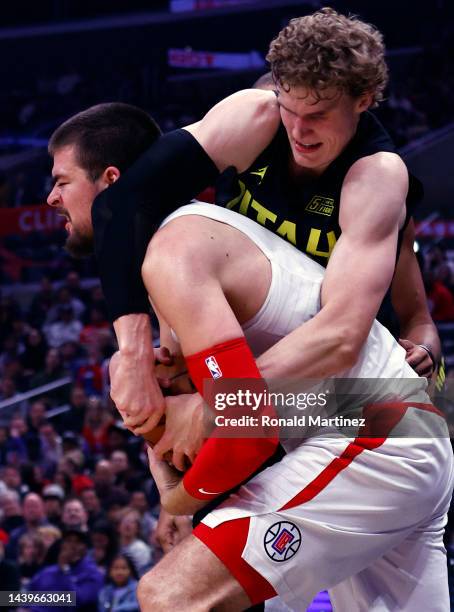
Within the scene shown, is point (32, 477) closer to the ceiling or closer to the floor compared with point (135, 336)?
closer to the floor

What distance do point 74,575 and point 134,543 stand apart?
0.45m

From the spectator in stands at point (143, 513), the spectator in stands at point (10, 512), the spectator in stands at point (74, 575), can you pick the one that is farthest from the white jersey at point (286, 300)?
the spectator in stands at point (10, 512)

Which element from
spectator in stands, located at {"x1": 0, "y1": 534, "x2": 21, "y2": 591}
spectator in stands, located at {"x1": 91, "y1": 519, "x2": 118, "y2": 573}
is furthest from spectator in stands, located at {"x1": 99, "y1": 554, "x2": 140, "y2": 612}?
spectator in stands, located at {"x1": 0, "y1": 534, "x2": 21, "y2": 591}

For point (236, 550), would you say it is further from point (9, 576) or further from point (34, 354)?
point (34, 354)

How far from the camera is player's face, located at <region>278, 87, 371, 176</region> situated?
8.52 ft

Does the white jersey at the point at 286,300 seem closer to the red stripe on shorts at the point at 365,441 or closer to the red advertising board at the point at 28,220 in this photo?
the red stripe on shorts at the point at 365,441

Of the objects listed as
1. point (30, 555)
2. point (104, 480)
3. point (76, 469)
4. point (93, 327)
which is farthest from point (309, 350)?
point (93, 327)

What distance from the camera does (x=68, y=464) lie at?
27.5 ft

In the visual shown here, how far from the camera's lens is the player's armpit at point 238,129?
271cm

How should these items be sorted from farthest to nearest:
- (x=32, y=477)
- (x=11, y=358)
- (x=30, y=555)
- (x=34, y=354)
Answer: (x=11, y=358) → (x=34, y=354) → (x=32, y=477) → (x=30, y=555)

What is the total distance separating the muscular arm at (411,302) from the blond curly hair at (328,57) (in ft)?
2.19

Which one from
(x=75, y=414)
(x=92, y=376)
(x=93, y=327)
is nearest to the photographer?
(x=75, y=414)

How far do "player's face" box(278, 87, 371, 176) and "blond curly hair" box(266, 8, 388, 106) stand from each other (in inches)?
0.8

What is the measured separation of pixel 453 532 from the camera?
5.52 metres
